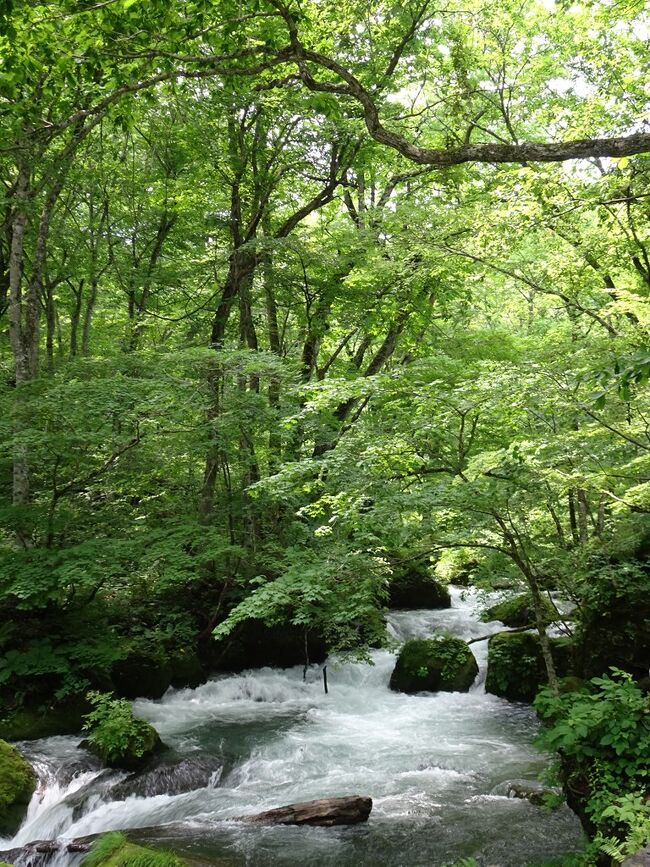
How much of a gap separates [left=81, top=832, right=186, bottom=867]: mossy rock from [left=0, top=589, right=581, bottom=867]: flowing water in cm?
72

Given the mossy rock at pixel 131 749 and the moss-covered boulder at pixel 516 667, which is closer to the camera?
the mossy rock at pixel 131 749

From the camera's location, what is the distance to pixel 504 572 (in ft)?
27.7

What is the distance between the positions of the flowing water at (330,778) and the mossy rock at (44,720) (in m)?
0.21

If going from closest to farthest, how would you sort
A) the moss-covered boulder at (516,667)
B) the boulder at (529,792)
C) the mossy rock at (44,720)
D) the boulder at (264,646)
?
the boulder at (529,792), the mossy rock at (44,720), the moss-covered boulder at (516,667), the boulder at (264,646)

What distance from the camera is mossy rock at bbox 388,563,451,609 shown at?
53.8 feet

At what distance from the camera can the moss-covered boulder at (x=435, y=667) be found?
434 inches

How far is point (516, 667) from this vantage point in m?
10.6

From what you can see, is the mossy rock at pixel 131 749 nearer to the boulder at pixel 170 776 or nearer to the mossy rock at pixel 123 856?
the boulder at pixel 170 776

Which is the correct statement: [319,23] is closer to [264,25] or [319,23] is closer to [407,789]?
[264,25]

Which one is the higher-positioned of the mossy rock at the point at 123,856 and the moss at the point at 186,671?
the mossy rock at the point at 123,856

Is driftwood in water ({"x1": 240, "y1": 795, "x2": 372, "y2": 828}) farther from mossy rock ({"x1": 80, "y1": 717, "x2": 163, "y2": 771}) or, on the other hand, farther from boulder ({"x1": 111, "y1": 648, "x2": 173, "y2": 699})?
boulder ({"x1": 111, "y1": 648, "x2": 173, "y2": 699})

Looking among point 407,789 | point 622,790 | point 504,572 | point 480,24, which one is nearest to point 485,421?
point 504,572

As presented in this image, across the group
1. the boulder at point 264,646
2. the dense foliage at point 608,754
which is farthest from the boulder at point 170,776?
the dense foliage at point 608,754

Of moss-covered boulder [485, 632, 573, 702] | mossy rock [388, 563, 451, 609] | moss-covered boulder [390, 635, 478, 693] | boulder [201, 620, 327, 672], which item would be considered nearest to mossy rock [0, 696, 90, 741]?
boulder [201, 620, 327, 672]
